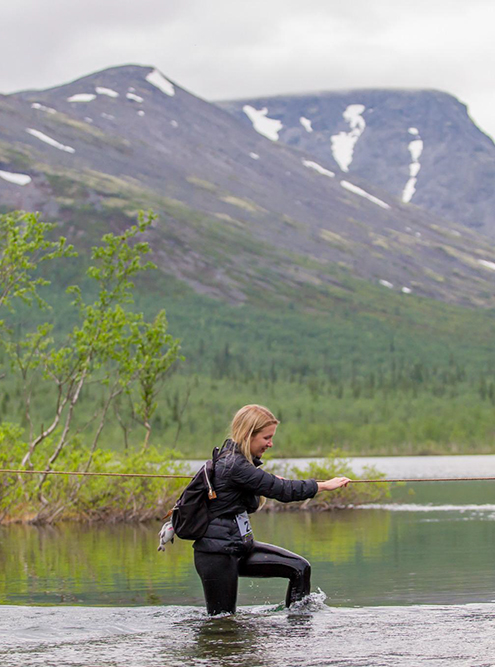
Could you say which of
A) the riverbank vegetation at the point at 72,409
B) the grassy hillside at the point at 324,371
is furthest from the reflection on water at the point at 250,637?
the grassy hillside at the point at 324,371

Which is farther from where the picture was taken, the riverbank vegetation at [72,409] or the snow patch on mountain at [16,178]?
the snow patch on mountain at [16,178]

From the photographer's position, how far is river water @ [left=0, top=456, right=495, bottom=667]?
1010 cm

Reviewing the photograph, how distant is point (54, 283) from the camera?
145 m

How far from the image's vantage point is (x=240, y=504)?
11203 millimetres

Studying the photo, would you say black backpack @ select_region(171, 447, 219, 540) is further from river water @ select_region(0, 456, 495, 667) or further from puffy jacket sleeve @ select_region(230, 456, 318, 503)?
river water @ select_region(0, 456, 495, 667)

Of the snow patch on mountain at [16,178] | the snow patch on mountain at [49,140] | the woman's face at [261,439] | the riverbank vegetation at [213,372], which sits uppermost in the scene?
the snow patch on mountain at [49,140]

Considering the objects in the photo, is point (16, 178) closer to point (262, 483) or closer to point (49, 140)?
point (49, 140)

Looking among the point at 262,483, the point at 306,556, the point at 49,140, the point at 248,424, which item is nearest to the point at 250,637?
the point at 262,483

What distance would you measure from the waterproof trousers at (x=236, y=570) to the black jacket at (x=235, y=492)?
129 mm

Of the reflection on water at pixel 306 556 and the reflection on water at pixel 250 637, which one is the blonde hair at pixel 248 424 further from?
the reflection on water at pixel 306 556

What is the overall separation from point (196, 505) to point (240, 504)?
1.39 ft

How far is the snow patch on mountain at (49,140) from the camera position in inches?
7736

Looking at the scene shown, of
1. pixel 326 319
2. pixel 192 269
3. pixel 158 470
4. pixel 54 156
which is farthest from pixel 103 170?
pixel 158 470

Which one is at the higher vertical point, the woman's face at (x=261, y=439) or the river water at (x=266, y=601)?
the woman's face at (x=261, y=439)
